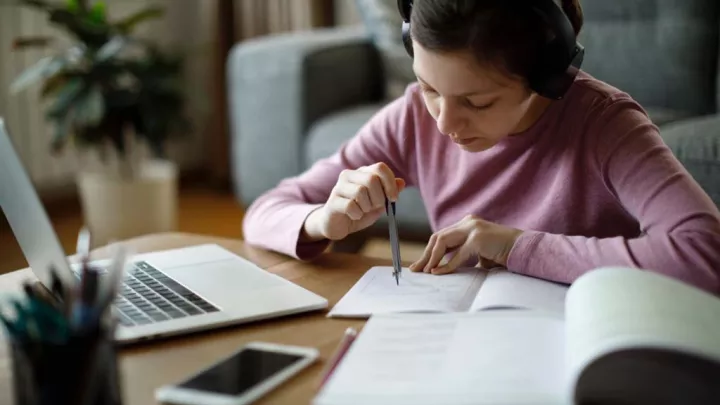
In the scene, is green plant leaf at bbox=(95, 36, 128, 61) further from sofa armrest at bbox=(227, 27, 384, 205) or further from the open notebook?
the open notebook

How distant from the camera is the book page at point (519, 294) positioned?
0.82 meters

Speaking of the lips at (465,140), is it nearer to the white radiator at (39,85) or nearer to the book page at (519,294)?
the book page at (519,294)

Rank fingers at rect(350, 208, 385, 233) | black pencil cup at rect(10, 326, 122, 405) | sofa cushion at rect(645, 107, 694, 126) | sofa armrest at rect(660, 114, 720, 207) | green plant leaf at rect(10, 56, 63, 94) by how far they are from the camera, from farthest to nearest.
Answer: green plant leaf at rect(10, 56, 63, 94)
sofa cushion at rect(645, 107, 694, 126)
sofa armrest at rect(660, 114, 720, 207)
fingers at rect(350, 208, 385, 233)
black pencil cup at rect(10, 326, 122, 405)

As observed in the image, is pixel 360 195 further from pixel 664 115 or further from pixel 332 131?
pixel 664 115

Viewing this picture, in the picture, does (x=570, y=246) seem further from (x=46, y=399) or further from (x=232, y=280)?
(x=46, y=399)

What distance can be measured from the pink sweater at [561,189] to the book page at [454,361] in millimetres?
173

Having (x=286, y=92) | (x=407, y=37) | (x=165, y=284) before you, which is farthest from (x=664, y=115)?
(x=165, y=284)

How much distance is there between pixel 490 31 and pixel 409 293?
0.28 metres

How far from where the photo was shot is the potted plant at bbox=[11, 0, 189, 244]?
2.55 m

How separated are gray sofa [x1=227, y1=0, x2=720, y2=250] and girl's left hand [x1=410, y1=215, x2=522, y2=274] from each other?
1.04 m

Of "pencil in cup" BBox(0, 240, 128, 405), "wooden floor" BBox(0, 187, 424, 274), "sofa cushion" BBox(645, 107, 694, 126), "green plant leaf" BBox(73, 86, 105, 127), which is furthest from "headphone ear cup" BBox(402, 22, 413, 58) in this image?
"green plant leaf" BBox(73, 86, 105, 127)

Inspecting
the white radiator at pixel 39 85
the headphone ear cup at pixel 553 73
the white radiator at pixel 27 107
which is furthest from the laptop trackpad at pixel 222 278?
the white radiator at pixel 27 107

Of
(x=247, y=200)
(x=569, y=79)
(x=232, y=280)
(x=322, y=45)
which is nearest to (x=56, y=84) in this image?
(x=247, y=200)

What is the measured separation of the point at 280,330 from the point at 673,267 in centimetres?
40
